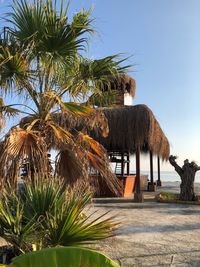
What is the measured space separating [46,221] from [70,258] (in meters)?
1.57

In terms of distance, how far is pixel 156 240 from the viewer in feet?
21.3

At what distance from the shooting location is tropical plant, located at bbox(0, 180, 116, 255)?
3.83m

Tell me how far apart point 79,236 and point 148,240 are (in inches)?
118

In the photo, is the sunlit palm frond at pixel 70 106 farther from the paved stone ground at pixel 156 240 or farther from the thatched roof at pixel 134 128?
the thatched roof at pixel 134 128

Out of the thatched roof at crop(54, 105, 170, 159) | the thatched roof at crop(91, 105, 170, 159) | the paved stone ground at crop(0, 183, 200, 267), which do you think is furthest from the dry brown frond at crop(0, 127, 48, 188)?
the thatched roof at crop(91, 105, 170, 159)

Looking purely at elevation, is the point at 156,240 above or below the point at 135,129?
below

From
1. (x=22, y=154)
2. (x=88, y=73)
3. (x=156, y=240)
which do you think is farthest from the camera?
(x=88, y=73)

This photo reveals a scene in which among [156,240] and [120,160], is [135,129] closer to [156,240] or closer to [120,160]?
[120,160]

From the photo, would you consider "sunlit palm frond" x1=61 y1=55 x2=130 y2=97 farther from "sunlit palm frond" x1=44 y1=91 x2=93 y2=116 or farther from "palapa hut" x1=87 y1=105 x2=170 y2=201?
"palapa hut" x1=87 y1=105 x2=170 y2=201

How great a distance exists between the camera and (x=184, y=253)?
5.58m

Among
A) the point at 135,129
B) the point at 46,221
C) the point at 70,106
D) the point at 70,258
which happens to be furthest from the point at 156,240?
the point at 135,129

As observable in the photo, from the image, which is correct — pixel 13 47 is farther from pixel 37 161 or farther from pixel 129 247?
pixel 129 247

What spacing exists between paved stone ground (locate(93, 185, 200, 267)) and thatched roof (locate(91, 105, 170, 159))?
342 cm

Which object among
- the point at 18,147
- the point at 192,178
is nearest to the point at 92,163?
the point at 18,147
